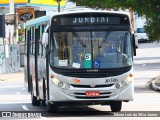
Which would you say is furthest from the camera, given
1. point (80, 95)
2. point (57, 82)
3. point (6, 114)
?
point (6, 114)

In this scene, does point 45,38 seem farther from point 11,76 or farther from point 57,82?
point 11,76

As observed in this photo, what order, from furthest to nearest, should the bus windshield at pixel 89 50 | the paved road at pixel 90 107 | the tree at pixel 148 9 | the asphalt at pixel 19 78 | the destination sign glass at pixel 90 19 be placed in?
the asphalt at pixel 19 78 → the tree at pixel 148 9 → the paved road at pixel 90 107 → the destination sign glass at pixel 90 19 → the bus windshield at pixel 89 50

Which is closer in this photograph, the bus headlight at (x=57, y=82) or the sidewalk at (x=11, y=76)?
the bus headlight at (x=57, y=82)

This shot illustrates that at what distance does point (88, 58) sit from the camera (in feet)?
64.5

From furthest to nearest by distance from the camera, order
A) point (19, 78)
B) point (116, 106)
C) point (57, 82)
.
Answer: point (19, 78) → point (116, 106) → point (57, 82)

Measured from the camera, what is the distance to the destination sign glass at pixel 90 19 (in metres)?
20.0

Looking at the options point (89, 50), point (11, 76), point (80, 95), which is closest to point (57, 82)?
point (80, 95)

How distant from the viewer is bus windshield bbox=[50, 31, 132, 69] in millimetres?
19625

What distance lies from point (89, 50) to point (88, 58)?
0.22 metres

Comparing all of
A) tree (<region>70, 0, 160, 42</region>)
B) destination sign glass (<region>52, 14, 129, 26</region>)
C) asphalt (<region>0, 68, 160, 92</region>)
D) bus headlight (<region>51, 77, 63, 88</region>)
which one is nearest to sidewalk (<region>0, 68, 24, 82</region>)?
asphalt (<region>0, 68, 160, 92</region>)

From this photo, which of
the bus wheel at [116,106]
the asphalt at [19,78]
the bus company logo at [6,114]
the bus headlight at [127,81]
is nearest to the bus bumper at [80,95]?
the bus headlight at [127,81]

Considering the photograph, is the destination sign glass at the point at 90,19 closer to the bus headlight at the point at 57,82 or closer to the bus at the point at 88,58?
the bus at the point at 88,58

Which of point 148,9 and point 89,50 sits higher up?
point 89,50

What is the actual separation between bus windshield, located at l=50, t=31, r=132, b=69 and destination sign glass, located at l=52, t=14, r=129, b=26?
0.94 ft
